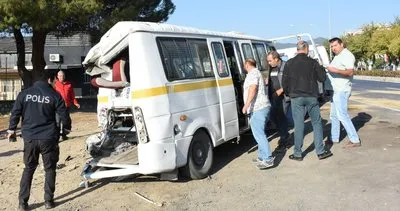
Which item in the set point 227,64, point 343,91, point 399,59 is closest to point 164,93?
point 227,64

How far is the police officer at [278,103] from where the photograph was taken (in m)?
8.81

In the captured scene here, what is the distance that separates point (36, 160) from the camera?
6.29 m

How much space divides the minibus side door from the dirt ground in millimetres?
606

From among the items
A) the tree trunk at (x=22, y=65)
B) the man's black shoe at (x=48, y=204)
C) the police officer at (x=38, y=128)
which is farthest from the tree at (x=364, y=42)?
the man's black shoe at (x=48, y=204)

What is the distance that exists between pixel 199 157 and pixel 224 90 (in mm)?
1334

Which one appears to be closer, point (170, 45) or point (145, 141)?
point (145, 141)

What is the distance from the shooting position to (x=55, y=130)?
20.6 feet

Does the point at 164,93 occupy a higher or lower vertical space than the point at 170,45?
lower

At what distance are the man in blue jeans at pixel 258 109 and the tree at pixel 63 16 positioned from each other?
31.5ft

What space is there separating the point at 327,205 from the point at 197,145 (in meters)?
2.22

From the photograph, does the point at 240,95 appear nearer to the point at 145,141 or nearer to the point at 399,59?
the point at 145,141

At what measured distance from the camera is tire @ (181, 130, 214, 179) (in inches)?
274

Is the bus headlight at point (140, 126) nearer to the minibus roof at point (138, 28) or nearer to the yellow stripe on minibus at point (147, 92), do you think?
the yellow stripe on minibus at point (147, 92)

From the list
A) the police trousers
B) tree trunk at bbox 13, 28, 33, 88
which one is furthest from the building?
the police trousers
